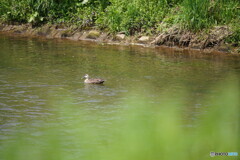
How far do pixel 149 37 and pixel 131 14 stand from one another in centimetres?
137

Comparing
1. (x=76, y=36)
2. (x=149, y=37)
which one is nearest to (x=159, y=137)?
(x=149, y=37)

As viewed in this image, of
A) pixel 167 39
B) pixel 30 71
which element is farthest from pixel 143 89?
pixel 167 39

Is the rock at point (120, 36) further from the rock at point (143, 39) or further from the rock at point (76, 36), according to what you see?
the rock at point (76, 36)

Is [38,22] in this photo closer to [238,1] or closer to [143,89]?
[238,1]

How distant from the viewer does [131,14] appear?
19250mm

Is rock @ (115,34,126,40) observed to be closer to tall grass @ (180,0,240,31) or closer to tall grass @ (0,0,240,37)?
tall grass @ (0,0,240,37)

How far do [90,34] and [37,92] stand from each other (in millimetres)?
9673

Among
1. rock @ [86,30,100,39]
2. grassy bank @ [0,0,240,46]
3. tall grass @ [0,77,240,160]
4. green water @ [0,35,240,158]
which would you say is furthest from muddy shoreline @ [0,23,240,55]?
tall grass @ [0,77,240,160]

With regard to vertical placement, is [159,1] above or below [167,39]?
above

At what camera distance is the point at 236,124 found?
264cm

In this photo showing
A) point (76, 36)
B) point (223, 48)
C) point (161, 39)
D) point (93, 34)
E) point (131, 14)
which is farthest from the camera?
point (76, 36)

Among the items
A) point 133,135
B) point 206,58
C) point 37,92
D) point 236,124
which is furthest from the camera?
point 206,58

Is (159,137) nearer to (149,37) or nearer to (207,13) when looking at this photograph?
(207,13)

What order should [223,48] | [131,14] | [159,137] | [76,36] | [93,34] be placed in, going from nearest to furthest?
1. [159,137]
2. [223,48]
3. [131,14]
4. [93,34]
5. [76,36]
